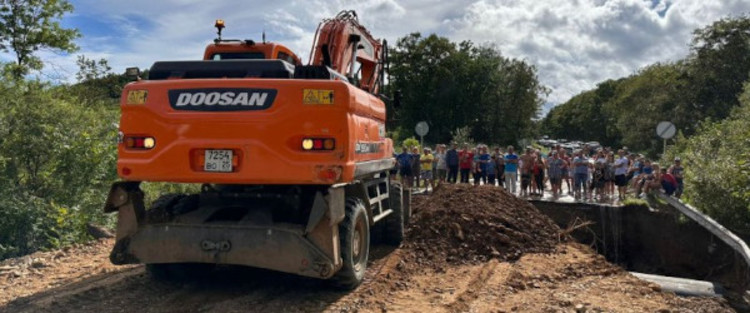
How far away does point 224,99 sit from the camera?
17.9ft

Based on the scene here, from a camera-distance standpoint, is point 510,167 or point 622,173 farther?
point 510,167

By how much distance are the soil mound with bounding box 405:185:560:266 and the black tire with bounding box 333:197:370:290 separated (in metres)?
1.80

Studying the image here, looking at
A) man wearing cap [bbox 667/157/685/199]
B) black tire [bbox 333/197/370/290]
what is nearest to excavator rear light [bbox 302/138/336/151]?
black tire [bbox 333/197/370/290]

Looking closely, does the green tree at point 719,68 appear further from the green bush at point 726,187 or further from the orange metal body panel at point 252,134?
the orange metal body panel at point 252,134

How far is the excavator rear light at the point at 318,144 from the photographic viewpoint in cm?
539

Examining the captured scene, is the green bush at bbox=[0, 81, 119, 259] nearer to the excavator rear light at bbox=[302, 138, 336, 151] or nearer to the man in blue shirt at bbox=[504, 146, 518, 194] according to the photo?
the excavator rear light at bbox=[302, 138, 336, 151]

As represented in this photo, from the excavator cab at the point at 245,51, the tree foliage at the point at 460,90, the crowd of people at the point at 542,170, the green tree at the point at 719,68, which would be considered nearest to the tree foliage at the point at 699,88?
the green tree at the point at 719,68

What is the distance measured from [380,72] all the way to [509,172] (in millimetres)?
7662

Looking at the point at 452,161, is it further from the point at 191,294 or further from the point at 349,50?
the point at 191,294

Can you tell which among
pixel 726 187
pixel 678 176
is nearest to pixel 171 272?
pixel 726 187

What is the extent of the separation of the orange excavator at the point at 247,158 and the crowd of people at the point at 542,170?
8.98 m

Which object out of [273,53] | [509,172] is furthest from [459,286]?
[509,172]

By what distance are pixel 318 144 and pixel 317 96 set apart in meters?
0.47

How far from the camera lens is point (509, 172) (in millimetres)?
15789
